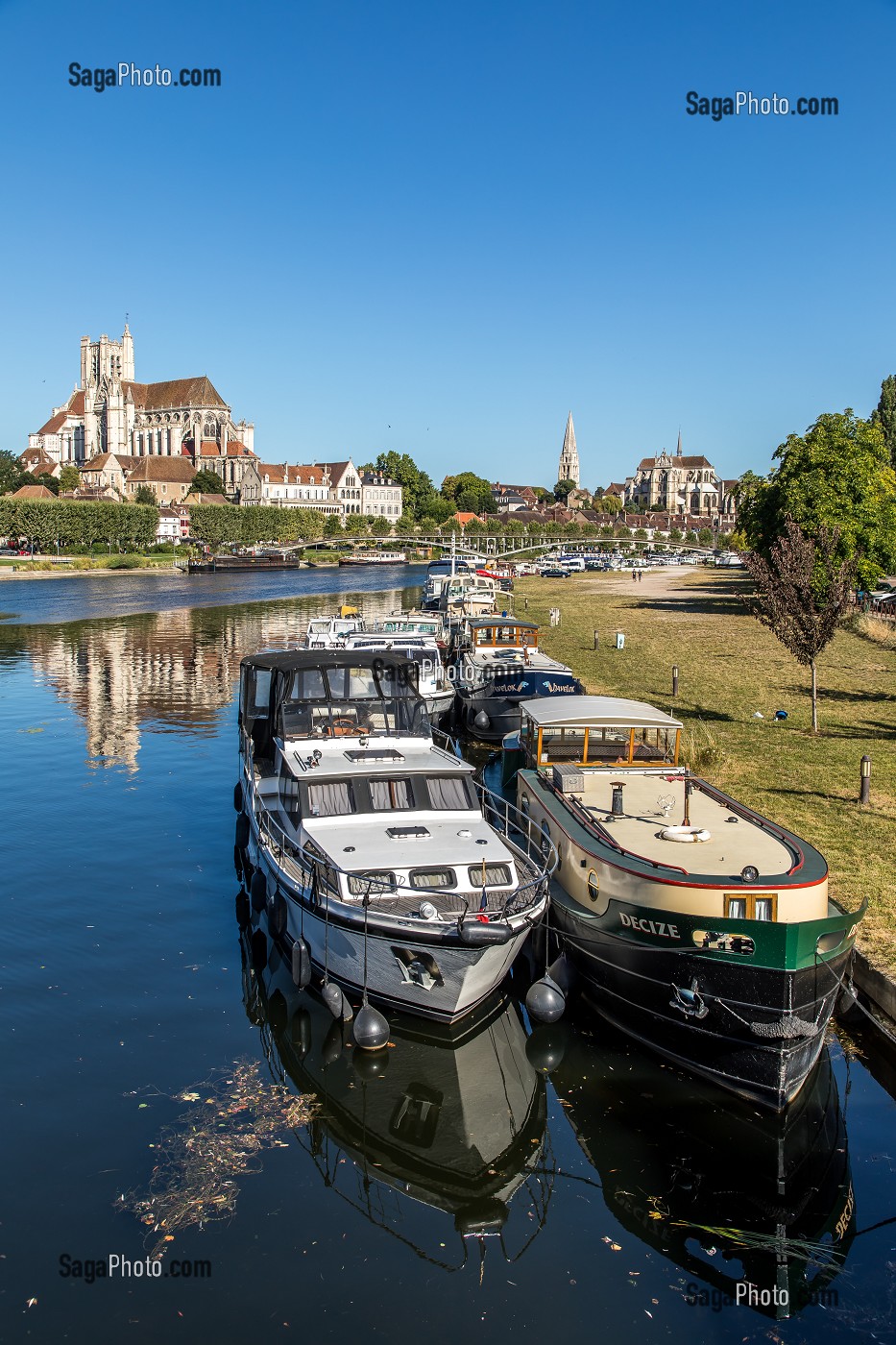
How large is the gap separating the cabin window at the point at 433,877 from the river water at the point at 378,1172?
2.00 meters

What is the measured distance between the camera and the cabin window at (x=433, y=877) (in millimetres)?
14648

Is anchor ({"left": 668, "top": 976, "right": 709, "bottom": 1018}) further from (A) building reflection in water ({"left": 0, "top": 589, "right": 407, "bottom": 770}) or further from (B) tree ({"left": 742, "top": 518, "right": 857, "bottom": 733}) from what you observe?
(A) building reflection in water ({"left": 0, "top": 589, "right": 407, "bottom": 770})

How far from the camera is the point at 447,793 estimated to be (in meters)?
17.2

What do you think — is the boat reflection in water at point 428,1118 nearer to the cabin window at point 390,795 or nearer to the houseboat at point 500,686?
the cabin window at point 390,795

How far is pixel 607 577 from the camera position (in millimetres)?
122312

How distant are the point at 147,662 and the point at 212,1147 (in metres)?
41.8

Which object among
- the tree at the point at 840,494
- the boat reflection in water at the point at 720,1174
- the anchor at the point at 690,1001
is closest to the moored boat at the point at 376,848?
the anchor at the point at 690,1001

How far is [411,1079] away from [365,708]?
817 cm

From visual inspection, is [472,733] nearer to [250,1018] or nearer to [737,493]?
[250,1018]

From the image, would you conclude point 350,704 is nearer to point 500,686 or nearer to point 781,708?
point 500,686

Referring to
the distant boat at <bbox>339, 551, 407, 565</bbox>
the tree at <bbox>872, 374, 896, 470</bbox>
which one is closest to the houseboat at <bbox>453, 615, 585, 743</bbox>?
the tree at <bbox>872, 374, 896, 470</bbox>

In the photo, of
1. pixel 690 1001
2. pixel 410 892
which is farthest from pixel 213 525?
pixel 690 1001

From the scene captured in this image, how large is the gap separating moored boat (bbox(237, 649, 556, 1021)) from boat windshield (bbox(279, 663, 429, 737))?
0.08ft

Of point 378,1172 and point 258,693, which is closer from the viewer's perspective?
point 378,1172
